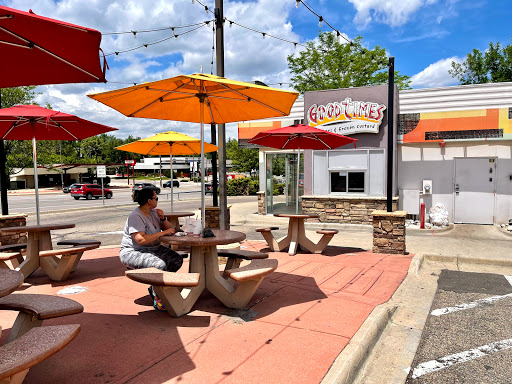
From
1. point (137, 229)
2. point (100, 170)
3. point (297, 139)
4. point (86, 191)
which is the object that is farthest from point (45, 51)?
point (86, 191)

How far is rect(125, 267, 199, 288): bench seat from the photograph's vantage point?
358 centimetres

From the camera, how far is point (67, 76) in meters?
3.31

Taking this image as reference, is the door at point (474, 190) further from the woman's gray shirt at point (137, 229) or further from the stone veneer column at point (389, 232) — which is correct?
the woman's gray shirt at point (137, 229)

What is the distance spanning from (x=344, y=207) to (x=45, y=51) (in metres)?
10.8

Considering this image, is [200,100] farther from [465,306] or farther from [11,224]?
[11,224]

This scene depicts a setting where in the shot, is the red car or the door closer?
the door

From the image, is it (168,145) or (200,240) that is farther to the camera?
(168,145)

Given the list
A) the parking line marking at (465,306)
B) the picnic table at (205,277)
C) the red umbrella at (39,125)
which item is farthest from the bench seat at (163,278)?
the red umbrella at (39,125)

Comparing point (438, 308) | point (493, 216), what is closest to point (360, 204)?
point (493, 216)

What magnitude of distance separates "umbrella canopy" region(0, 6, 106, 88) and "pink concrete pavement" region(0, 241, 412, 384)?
2.36 meters

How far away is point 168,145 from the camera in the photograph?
33.2ft

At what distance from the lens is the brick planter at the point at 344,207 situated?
12.1 metres

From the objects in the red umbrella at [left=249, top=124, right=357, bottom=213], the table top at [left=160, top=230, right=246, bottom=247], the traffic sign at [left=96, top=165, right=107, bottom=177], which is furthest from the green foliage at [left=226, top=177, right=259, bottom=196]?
the table top at [left=160, top=230, right=246, bottom=247]

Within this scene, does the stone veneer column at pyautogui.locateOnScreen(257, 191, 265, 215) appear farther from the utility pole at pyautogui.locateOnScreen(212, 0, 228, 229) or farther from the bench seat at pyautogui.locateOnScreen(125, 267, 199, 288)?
the bench seat at pyautogui.locateOnScreen(125, 267, 199, 288)
